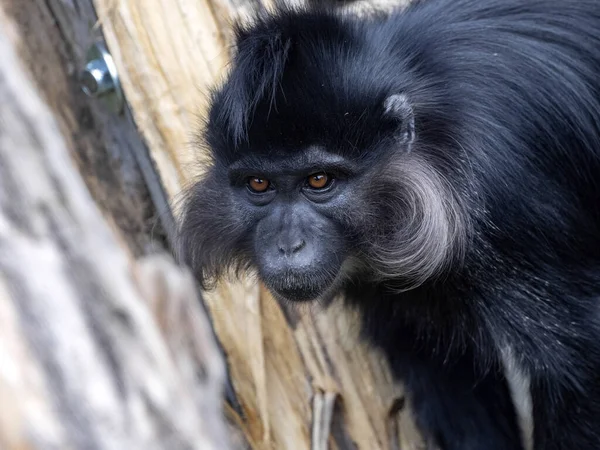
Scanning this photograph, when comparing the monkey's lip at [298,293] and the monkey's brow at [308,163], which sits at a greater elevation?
the monkey's brow at [308,163]

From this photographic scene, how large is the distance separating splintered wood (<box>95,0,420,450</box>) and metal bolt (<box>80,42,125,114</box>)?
0.07 meters

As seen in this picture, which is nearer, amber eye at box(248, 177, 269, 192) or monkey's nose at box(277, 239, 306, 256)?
monkey's nose at box(277, 239, 306, 256)

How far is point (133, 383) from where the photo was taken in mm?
1606

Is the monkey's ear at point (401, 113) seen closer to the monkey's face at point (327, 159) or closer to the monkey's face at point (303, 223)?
the monkey's face at point (327, 159)

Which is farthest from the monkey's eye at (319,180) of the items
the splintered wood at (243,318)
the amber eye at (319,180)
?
the splintered wood at (243,318)

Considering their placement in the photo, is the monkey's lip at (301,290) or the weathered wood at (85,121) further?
the weathered wood at (85,121)

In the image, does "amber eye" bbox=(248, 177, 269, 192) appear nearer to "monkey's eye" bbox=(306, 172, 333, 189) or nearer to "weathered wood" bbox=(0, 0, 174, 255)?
"monkey's eye" bbox=(306, 172, 333, 189)

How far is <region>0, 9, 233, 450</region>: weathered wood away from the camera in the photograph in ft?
4.94

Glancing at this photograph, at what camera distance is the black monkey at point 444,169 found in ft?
10.7

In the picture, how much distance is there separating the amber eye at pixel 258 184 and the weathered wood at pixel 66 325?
5.47ft

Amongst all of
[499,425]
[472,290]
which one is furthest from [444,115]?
[499,425]

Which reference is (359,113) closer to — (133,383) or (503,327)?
(503,327)

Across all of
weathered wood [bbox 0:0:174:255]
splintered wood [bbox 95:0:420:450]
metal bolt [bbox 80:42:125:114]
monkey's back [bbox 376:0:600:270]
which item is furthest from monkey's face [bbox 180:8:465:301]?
weathered wood [bbox 0:0:174:255]

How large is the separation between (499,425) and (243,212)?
159 cm
